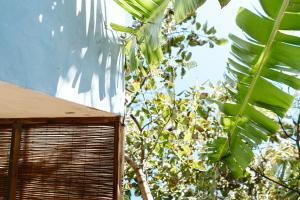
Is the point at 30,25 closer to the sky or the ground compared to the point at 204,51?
closer to the ground

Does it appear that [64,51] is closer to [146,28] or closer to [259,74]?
[146,28]

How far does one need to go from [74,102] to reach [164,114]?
2604mm

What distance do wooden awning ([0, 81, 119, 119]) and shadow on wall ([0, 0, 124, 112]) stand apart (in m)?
0.08

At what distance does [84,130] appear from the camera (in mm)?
3229

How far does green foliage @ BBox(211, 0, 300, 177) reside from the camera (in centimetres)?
258

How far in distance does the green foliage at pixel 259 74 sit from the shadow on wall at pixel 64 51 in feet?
3.18

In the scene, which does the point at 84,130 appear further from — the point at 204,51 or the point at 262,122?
the point at 204,51

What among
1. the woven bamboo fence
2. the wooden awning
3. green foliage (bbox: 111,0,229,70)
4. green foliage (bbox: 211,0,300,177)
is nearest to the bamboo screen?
the woven bamboo fence

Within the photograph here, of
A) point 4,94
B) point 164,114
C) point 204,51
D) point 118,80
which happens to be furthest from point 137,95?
point 4,94

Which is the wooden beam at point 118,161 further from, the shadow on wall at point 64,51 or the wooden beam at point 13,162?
the wooden beam at point 13,162

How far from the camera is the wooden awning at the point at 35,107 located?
2.49 metres

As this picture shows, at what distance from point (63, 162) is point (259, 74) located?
5.61 feet

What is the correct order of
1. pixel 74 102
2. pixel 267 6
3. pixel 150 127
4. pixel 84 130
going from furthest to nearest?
pixel 150 127 → pixel 84 130 → pixel 74 102 → pixel 267 6

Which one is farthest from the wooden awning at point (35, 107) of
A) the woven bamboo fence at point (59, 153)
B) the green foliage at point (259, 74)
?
the green foliage at point (259, 74)
